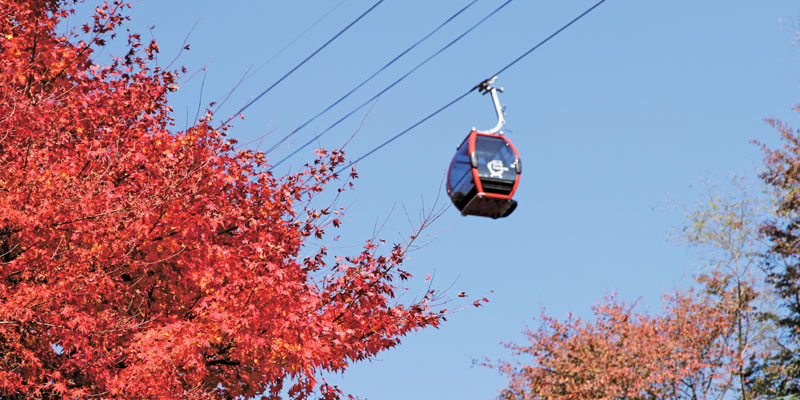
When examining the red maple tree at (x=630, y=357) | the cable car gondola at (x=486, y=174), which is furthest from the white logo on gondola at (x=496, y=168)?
the red maple tree at (x=630, y=357)

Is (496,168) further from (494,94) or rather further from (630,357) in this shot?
(630,357)

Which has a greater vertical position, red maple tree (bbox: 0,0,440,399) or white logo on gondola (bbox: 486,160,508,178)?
white logo on gondola (bbox: 486,160,508,178)

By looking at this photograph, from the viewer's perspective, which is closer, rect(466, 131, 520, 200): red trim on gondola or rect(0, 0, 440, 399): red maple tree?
rect(0, 0, 440, 399): red maple tree

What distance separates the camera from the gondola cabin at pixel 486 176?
17625mm

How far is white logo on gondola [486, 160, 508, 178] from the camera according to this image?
17672 millimetres

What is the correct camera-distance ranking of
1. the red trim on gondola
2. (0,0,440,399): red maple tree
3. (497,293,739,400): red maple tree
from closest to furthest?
(0,0,440,399): red maple tree
the red trim on gondola
(497,293,739,400): red maple tree

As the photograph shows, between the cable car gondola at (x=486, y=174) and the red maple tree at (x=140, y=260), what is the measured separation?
2.31 m

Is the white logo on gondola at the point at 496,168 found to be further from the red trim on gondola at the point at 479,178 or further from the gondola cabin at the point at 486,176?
the red trim on gondola at the point at 479,178

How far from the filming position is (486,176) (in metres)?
17.6

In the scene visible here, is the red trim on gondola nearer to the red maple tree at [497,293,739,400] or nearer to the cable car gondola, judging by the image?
the cable car gondola

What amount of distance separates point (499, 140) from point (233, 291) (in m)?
6.78

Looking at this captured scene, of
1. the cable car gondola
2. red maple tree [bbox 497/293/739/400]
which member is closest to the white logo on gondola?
the cable car gondola

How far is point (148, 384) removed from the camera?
1225 cm

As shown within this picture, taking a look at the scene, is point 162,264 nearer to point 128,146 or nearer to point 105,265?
point 105,265
